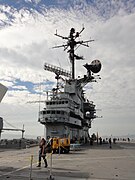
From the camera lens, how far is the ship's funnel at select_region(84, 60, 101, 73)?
60688 mm

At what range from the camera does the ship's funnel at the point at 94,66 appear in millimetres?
60688

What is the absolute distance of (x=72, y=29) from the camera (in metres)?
62.2

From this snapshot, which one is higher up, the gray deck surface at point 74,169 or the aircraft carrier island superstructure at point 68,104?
the aircraft carrier island superstructure at point 68,104

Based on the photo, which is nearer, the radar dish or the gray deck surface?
the gray deck surface

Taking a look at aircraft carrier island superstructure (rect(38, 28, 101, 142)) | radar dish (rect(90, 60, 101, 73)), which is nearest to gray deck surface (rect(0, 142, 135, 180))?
aircraft carrier island superstructure (rect(38, 28, 101, 142))

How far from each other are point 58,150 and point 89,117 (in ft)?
150

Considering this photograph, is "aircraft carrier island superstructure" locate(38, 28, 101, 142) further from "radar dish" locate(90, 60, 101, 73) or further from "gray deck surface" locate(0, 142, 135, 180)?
"gray deck surface" locate(0, 142, 135, 180)

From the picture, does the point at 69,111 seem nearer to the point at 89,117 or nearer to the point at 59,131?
the point at 59,131

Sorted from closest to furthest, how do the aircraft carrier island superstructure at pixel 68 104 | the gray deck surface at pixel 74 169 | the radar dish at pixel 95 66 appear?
the gray deck surface at pixel 74 169, the aircraft carrier island superstructure at pixel 68 104, the radar dish at pixel 95 66

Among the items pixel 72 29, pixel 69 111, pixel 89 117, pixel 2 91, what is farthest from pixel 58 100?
pixel 2 91

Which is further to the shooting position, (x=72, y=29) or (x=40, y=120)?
(x=72, y=29)

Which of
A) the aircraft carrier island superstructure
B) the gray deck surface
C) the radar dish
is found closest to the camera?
the gray deck surface

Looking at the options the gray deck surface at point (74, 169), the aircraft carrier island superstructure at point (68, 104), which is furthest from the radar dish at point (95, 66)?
the gray deck surface at point (74, 169)

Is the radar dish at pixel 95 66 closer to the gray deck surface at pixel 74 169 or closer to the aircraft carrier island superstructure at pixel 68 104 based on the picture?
the aircraft carrier island superstructure at pixel 68 104
